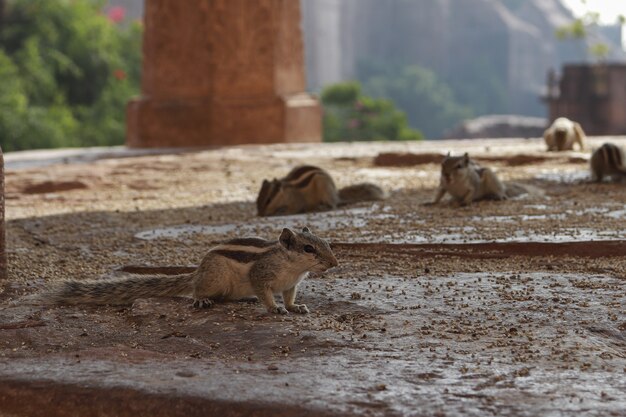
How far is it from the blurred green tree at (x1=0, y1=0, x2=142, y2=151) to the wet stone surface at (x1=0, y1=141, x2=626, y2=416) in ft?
60.3

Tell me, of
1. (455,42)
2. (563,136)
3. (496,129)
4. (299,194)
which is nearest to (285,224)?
(299,194)

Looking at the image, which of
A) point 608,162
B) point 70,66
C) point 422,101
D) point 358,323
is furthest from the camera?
point 422,101

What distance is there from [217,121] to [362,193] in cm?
598

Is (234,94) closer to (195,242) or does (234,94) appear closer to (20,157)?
(20,157)

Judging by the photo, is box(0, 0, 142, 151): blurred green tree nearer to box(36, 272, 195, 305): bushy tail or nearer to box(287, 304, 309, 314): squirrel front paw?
box(36, 272, 195, 305): bushy tail

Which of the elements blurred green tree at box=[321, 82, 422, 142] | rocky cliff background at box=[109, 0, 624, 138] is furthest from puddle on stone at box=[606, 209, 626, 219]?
rocky cliff background at box=[109, 0, 624, 138]

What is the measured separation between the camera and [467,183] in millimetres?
7094

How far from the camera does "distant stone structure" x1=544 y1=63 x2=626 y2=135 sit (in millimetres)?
33344

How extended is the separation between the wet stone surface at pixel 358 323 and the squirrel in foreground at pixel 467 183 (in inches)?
6.2

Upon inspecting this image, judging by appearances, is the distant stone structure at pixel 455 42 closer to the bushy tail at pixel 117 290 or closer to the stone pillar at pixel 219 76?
the stone pillar at pixel 219 76

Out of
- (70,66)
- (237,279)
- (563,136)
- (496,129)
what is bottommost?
(496,129)

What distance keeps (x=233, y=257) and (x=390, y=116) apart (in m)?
28.7

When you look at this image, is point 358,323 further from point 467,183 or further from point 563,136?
point 563,136

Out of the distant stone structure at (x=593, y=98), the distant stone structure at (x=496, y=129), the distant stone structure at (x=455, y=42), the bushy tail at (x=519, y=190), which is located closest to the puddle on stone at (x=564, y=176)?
the bushy tail at (x=519, y=190)
